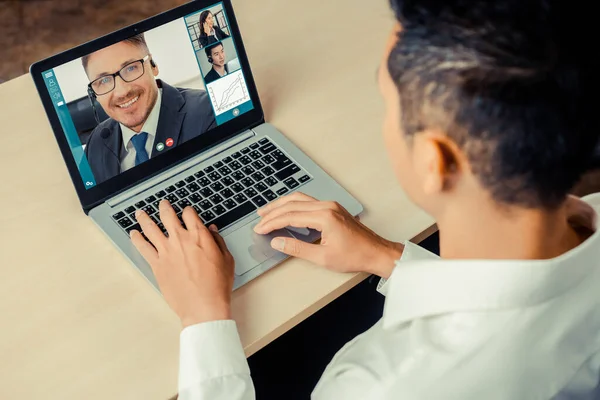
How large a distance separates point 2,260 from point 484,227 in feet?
2.19

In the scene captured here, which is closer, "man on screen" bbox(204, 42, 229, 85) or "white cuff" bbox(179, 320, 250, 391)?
"white cuff" bbox(179, 320, 250, 391)

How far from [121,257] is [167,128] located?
0.71 ft

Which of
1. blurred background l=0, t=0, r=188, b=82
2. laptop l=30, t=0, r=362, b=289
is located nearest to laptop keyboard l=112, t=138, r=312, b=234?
laptop l=30, t=0, r=362, b=289

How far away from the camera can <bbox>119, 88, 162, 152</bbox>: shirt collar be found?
1007 millimetres

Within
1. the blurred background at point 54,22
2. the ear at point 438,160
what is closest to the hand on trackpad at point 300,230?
the ear at point 438,160

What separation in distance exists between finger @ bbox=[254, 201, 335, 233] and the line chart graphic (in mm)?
226

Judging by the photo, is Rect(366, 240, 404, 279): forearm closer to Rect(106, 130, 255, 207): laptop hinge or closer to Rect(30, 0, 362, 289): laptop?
Rect(30, 0, 362, 289): laptop

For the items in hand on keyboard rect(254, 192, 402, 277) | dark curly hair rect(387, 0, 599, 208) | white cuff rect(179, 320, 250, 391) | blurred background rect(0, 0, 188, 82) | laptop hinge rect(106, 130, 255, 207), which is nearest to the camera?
dark curly hair rect(387, 0, 599, 208)

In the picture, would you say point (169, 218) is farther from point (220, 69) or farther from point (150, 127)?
point (220, 69)

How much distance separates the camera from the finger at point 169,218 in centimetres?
95

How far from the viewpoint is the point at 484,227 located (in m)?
0.67

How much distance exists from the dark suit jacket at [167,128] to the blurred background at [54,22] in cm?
177

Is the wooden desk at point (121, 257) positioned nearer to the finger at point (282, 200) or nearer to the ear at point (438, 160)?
the finger at point (282, 200)

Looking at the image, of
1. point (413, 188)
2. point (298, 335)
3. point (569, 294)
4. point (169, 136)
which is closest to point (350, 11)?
point (169, 136)
